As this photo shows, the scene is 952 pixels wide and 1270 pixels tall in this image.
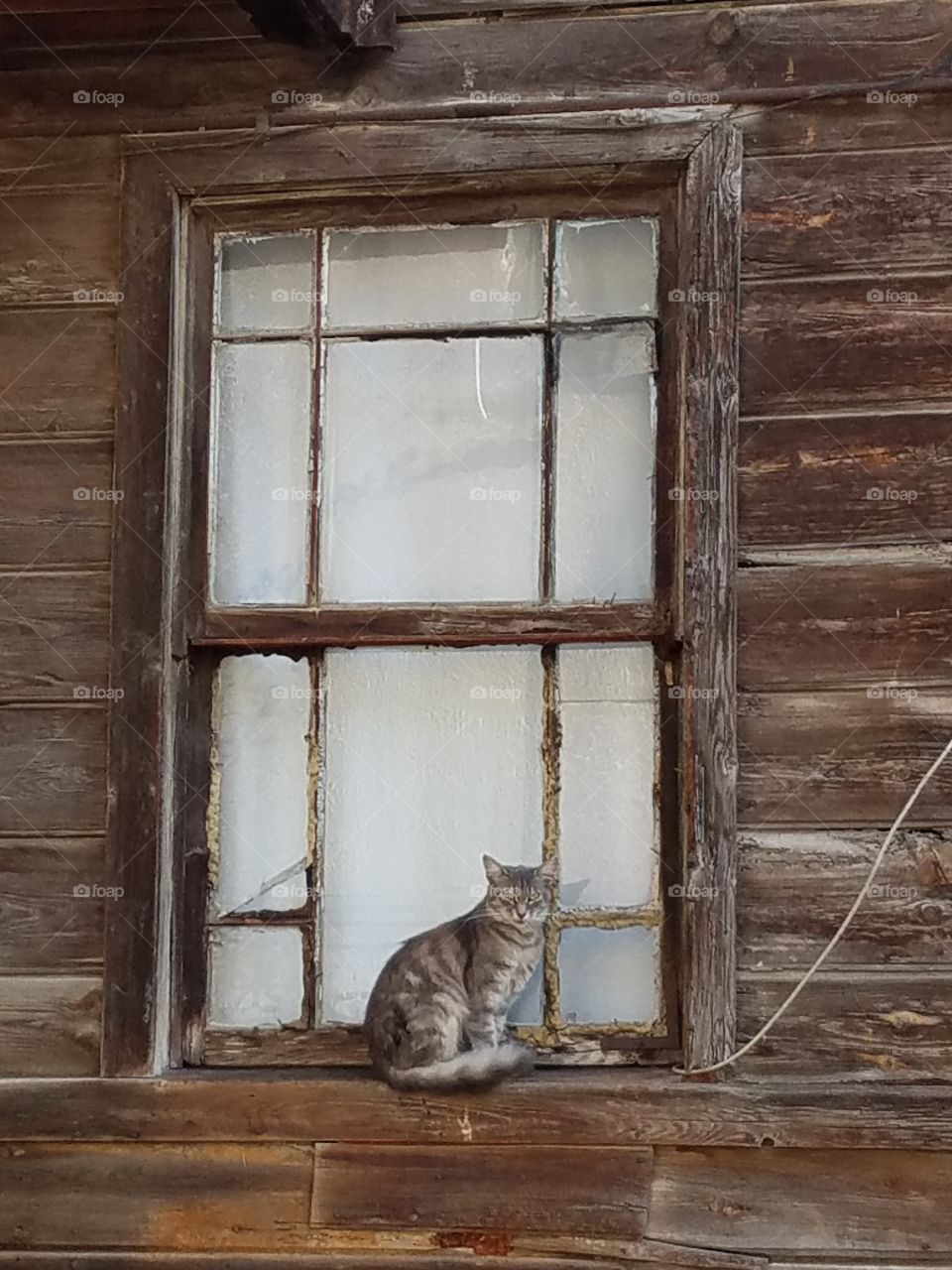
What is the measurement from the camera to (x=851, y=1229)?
9.08ft

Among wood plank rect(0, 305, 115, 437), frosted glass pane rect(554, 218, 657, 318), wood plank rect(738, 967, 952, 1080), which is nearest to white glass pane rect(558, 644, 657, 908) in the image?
wood plank rect(738, 967, 952, 1080)

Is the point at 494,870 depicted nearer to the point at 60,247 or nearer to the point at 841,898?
the point at 841,898

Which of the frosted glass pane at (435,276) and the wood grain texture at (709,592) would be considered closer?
the wood grain texture at (709,592)

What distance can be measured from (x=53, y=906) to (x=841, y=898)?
1729mm

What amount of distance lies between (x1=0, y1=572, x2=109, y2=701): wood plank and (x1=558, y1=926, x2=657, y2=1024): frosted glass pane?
123cm

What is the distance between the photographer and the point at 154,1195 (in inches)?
115

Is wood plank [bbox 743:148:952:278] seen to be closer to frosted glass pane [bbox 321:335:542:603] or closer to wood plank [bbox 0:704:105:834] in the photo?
frosted glass pane [bbox 321:335:542:603]

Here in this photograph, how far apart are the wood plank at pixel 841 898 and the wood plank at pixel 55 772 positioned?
1444mm

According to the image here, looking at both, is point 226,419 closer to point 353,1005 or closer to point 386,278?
point 386,278

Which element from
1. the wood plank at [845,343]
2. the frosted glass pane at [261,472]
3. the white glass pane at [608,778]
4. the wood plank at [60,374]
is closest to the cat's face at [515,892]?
the white glass pane at [608,778]

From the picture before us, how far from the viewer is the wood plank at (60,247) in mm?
3137

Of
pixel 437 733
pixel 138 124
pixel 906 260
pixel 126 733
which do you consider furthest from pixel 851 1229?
pixel 138 124

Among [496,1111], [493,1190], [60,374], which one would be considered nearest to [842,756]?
[496,1111]

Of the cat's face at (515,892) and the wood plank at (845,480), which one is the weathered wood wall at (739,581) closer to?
the wood plank at (845,480)
